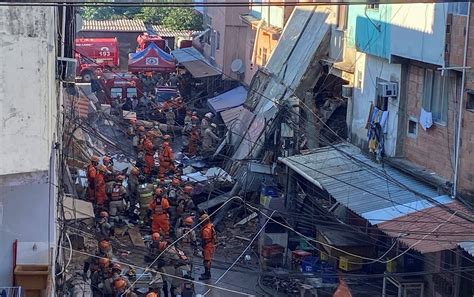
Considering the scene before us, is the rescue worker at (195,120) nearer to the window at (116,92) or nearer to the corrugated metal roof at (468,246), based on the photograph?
the window at (116,92)

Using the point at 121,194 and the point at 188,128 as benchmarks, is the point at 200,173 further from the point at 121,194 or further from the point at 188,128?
the point at 188,128

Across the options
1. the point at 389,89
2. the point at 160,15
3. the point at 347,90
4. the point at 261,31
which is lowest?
the point at 160,15

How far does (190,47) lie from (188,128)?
1591cm

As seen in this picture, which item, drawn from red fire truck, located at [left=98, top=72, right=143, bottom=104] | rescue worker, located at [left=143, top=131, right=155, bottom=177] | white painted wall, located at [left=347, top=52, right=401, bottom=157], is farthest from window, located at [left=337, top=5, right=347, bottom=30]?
Result: red fire truck, located at [left=98, top=72, right=143, bottom=104]

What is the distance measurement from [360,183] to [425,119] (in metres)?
1.79

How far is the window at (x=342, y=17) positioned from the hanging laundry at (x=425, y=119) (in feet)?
20.0

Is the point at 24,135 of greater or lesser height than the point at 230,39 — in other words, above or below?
→ above

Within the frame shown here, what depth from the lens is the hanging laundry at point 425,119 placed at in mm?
16250

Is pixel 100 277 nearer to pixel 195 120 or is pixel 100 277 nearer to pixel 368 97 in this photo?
pixel 368 97

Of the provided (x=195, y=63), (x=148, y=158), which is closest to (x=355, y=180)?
(x=148, y=158)

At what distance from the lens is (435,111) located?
53.7 feet

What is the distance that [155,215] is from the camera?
63.5 ft

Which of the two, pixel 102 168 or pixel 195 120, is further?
pixel 195 120

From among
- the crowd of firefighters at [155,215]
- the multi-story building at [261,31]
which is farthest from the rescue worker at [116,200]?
the multi-story building at [261,31]
